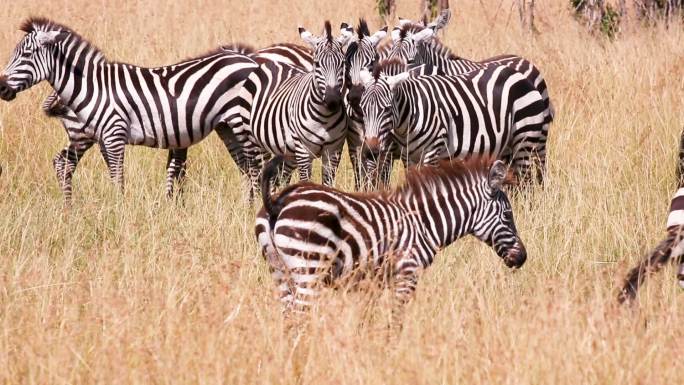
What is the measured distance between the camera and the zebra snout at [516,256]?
563 centimetres

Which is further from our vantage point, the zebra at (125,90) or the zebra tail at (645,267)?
the zebra at (125,90)

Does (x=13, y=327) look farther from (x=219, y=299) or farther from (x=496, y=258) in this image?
(x=496, y=258)

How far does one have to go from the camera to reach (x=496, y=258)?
245 inches

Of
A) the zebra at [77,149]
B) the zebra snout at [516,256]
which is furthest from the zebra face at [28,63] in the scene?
the zebra snout at [516,256]

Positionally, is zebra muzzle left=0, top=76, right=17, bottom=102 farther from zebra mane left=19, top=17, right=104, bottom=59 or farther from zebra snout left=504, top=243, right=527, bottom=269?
zebra snout left=504, top=243, right=527, bottom=269

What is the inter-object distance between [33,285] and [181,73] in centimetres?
379

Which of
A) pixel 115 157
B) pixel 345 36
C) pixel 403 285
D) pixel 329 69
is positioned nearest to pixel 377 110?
pixel 329 69

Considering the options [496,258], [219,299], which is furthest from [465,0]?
[219,299]

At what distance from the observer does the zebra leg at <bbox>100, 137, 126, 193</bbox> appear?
8.38 m

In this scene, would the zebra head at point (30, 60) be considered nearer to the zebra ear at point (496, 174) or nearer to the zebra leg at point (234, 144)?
the zebra leg at point (234, 144)

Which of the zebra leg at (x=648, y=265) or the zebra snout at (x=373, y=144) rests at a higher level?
the zebra snout at (x=373, y=144)

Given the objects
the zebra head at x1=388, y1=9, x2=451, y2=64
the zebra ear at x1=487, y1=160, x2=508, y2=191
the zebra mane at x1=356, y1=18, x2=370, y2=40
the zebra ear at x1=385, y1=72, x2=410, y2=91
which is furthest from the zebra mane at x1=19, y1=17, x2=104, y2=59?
the zebra ear at x1=487, y1=160, x2=508, y2=191

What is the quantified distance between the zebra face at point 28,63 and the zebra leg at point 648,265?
5200 mm

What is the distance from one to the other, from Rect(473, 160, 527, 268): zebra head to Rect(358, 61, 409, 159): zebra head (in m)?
1.71
